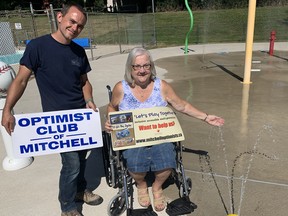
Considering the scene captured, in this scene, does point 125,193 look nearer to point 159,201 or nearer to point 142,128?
point 159,201

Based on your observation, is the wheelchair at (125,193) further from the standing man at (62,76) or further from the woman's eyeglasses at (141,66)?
the woman's eyeglasses at (141,66)

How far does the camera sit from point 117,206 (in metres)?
2.97

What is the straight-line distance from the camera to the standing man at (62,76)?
8.06 feet

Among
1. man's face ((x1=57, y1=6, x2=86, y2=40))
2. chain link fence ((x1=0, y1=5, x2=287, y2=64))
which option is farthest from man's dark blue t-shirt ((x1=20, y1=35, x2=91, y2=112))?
chain link fence ((x1=0, y1=5, x2=287, y2=64))

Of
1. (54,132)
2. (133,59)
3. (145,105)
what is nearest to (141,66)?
(133,59)

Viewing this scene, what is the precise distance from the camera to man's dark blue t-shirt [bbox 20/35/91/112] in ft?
8.06

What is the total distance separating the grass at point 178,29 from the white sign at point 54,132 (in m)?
11.9

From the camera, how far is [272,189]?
329 cm

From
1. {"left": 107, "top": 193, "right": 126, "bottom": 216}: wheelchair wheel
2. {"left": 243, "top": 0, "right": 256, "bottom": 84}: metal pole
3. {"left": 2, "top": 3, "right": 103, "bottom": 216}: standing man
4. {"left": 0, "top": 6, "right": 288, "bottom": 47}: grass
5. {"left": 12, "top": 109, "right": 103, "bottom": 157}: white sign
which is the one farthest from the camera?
{"left": 0, "top": 6, "right": 288, "bottom": 47}: grass

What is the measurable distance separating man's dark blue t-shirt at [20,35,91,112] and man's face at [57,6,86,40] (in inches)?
4.8

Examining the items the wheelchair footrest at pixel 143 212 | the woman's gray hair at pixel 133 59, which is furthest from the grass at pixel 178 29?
the wheelchair footrest at pixel 143 212

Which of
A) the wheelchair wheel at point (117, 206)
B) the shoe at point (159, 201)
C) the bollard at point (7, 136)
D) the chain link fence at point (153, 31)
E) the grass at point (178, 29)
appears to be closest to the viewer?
the wheelchair wheel at point (117, 206)

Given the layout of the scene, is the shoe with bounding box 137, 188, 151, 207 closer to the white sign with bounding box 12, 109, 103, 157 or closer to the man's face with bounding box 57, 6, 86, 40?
the white sign with bounding box 12, 109, 103, 157

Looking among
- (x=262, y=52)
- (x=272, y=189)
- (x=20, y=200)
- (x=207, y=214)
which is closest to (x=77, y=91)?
(x=20, y=200)
